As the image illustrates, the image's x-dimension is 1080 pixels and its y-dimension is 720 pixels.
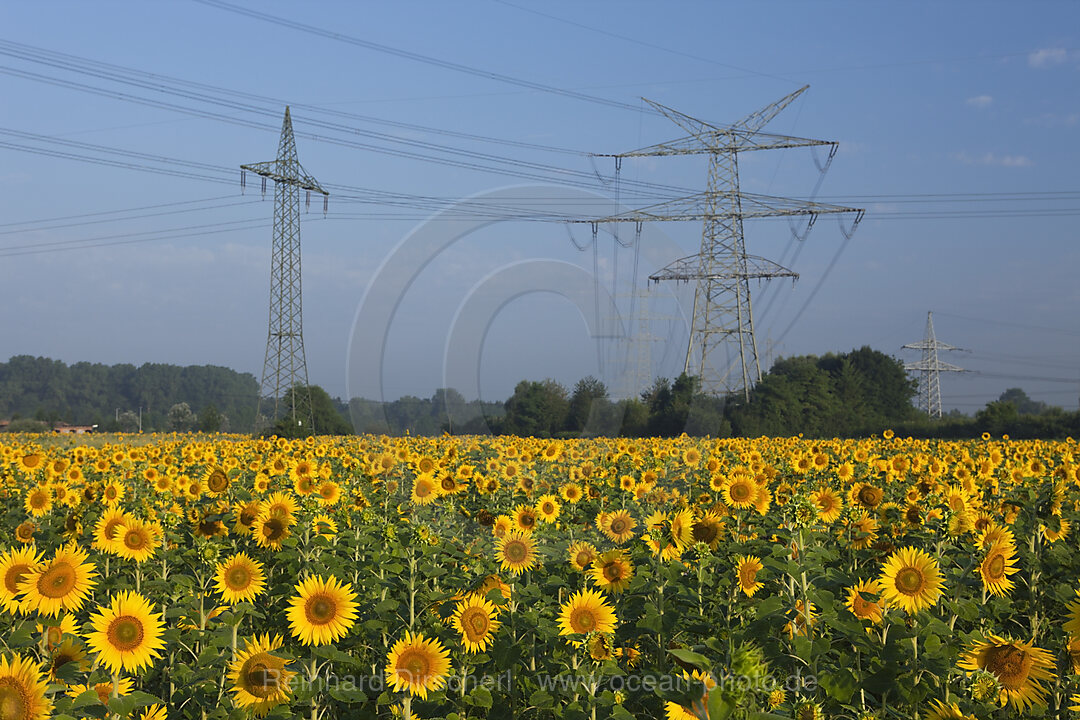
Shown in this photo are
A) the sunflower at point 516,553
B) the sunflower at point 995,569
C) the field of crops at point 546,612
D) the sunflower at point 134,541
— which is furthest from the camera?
the sunflower at point 516,553

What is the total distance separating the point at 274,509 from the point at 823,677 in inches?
161

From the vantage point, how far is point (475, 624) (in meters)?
4.00

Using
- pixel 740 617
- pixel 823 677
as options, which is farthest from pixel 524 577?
pixel 823 677

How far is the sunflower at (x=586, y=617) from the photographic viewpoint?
12.6 ft

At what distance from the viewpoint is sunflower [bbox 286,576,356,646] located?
3879 millimetres

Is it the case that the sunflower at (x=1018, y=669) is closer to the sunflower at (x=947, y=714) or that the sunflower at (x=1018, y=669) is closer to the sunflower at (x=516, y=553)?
the sunflower at (x=947, y=714)

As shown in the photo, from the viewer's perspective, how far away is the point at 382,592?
4660 millimetres

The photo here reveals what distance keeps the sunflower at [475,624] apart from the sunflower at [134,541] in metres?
2.47

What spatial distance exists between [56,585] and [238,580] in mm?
974

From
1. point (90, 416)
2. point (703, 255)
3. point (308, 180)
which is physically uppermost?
point (308, 180)

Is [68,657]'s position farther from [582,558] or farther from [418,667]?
[582,558]

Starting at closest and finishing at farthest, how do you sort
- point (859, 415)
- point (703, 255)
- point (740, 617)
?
1. point (740, 617)
2. point (703, 255)
3. point (859, 415)

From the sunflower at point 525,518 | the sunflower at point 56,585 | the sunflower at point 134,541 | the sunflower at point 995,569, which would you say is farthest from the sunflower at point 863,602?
the sunflower at point 134,541

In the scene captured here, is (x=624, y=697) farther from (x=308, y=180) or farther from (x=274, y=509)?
(x=308, y=180)
